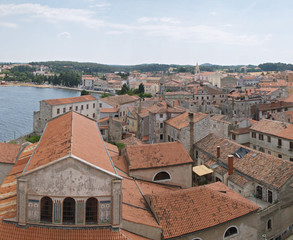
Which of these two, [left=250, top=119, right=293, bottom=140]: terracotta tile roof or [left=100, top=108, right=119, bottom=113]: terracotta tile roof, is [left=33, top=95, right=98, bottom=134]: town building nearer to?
[left=100, top=108, right=119, bottom=113]: terracotta tile roof

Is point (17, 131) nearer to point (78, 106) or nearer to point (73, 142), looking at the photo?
point (78, 106)

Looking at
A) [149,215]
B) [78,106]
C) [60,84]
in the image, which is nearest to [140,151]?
[149,215]

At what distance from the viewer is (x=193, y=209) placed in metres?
17.1

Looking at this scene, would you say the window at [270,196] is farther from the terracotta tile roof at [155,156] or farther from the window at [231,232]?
the window at [231,232]

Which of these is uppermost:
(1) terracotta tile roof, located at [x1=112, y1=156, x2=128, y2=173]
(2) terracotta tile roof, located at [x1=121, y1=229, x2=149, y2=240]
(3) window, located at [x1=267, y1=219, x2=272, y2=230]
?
(1) terracotta tile roof, located at [x1=112, y1=156, x2=128, y2=173]

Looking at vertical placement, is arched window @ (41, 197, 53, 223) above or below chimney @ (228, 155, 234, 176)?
above

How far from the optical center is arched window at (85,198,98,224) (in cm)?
1391

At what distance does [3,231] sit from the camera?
13.4m

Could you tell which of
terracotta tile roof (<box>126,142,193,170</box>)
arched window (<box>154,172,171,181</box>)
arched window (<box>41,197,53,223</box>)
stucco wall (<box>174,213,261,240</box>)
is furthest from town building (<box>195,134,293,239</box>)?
arched window (<box>41,197,53,223</box>)

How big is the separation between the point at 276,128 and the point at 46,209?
31.7 metres

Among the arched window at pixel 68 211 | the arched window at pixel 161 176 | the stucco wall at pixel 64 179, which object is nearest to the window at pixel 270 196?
the arched window at pixel 161 176

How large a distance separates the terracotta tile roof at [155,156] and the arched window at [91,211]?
848 cm

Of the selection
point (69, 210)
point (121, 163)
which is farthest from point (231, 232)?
point (121, 163)

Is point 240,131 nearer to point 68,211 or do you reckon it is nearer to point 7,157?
point 7,157
